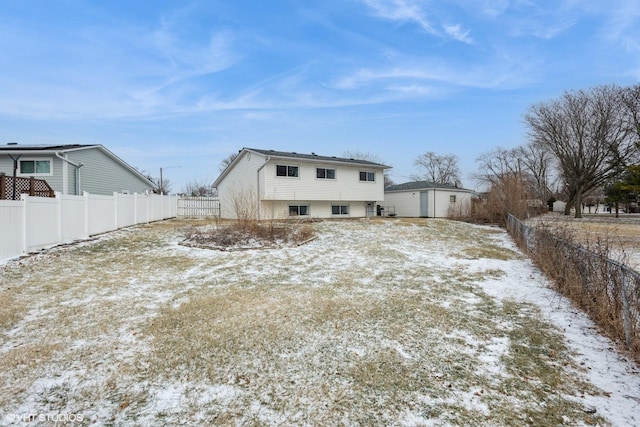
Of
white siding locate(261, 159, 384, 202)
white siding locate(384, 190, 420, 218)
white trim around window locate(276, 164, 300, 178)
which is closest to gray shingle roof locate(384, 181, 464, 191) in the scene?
white siding locate(384, 190, 420, 218)

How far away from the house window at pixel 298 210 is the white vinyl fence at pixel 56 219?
8.64 m

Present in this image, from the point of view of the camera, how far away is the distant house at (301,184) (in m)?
18.7

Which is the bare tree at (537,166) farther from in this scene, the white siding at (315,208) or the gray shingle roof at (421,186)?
the white siding at (315,208)

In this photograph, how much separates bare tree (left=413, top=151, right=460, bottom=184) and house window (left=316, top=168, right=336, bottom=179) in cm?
4273

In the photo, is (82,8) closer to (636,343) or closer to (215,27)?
(215,27)

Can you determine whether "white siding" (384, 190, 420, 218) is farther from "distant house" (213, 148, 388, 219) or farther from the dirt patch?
the dirt patch

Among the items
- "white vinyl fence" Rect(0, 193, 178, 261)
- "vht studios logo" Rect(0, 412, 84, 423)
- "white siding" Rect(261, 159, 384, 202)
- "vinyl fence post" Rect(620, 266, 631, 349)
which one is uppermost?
"white siding" Rect(261, 159, 384, 202)

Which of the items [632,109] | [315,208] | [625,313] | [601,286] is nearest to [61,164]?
[315,208]

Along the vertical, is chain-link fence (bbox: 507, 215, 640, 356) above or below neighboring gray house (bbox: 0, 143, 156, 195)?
below

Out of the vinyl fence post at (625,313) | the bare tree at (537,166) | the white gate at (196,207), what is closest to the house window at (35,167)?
the white gate at (196,207)

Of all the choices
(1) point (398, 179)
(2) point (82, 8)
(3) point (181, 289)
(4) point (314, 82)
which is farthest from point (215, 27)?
(1) point (398, 179)

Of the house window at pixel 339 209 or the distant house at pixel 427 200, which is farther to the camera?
the distant house at pixel 427 200

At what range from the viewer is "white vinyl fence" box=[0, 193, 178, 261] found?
24.5ft

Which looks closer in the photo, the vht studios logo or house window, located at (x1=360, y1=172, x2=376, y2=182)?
the vht studios logo
